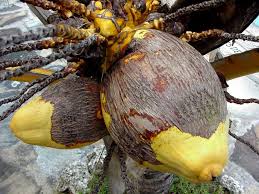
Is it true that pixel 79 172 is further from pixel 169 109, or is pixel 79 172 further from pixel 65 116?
pixel 169 109

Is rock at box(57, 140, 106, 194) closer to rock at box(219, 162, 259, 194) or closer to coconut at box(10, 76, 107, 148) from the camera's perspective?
rock at box(219, 162, 259, 194)

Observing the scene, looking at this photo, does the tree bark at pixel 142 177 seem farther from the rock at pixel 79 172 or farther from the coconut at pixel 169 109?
the rock at pixel 79 172

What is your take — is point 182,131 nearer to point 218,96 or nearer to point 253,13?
point 218,96

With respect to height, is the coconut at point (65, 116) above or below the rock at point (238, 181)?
above

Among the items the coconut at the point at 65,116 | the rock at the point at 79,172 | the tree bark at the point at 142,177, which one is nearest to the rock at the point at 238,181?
the rock at the point at 79,172

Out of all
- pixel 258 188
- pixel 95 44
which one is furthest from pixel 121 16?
pixel 258 188

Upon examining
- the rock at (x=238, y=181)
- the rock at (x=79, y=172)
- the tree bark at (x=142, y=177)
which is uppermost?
the tree bark at (x=142, y=177)
